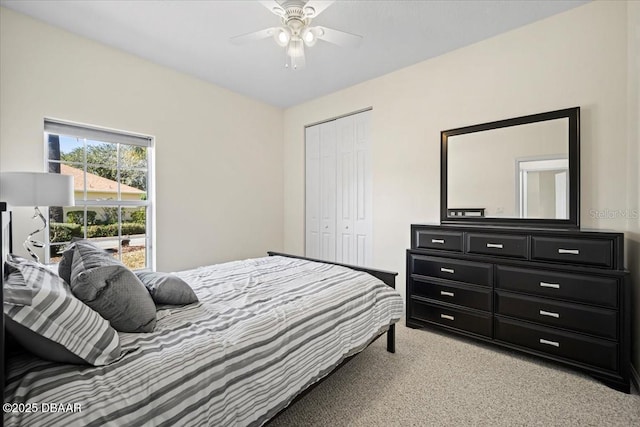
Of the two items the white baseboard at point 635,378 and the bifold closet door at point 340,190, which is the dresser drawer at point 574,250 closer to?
the white baseboard at point 635,378

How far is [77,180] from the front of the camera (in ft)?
9.41

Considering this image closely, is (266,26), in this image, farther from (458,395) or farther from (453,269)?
(458,395)

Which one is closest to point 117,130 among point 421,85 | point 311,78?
point 311,78

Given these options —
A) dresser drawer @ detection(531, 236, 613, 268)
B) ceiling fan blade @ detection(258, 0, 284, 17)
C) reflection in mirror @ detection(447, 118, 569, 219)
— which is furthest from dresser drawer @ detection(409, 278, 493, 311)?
ceiling fan blade @ detection(258, 0, 284, 17)

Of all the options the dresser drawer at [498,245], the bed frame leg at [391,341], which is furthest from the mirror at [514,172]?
the bed frame leg at [391,341]

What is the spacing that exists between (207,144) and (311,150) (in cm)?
151

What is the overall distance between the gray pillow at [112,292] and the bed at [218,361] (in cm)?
6

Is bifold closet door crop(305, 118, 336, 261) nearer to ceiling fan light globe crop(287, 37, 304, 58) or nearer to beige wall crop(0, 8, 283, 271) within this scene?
beige wall crop(0, 8, 283, 271)

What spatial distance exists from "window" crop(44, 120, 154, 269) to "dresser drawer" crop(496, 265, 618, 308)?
142 inches

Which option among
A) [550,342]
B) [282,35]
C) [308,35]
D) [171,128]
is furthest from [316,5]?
[550,342]

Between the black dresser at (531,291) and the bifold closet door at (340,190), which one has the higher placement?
the bifold closet door at (340,190)

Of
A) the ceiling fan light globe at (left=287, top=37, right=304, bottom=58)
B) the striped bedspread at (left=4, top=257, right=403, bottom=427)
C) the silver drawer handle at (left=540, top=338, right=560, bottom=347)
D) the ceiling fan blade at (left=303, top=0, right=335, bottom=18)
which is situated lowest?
the silver drawer handle at (left=540, top=338, right=560, bottom=347)

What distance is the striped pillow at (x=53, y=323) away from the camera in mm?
897

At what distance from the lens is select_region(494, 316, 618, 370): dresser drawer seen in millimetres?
1942
